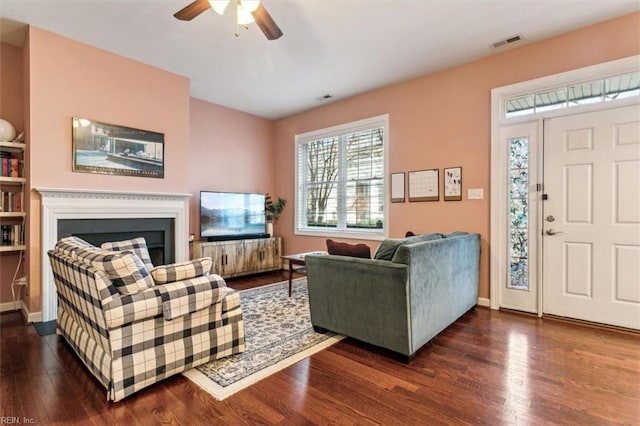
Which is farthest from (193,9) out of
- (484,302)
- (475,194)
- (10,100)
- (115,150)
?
(484,302)

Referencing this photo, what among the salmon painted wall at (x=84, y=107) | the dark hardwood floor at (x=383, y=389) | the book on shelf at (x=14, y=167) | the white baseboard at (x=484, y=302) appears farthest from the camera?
the white baseboard at (x=484, y=302)

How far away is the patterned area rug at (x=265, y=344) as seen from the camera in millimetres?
2074

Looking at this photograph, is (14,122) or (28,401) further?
(14,122)

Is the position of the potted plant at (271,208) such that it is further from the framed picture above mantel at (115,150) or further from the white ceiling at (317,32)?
the white ceiling at (317,32)

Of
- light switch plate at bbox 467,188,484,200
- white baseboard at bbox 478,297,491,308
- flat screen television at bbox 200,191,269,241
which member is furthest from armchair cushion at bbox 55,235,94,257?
white baseboard at bbox 478,297,491,308

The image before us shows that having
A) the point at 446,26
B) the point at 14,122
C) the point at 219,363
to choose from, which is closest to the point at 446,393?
the point at 219,363

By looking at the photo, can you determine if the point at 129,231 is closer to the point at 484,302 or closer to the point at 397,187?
the point at 397,187

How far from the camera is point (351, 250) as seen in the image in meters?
2.67

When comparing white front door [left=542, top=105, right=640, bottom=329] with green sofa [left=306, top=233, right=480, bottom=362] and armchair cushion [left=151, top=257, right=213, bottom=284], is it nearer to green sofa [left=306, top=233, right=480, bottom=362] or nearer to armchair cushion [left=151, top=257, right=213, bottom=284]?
green sofa [left=306, top=233, right=480, bottom=362]

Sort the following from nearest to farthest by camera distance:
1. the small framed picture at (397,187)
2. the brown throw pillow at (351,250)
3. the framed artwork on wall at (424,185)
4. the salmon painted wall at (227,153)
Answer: the brown throw pillow at (351,250), the framed artwork on wall at (424,185), the small framed picture at (397,187), the salmon painted wall at (227,153)

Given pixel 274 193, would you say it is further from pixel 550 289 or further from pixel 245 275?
pixel 550 289

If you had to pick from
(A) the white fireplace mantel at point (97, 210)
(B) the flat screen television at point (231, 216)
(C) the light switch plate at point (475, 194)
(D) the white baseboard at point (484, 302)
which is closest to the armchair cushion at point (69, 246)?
(A) the white fireplace mantel at point (97, 210)

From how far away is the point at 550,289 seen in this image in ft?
10.9

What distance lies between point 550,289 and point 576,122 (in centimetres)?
171
